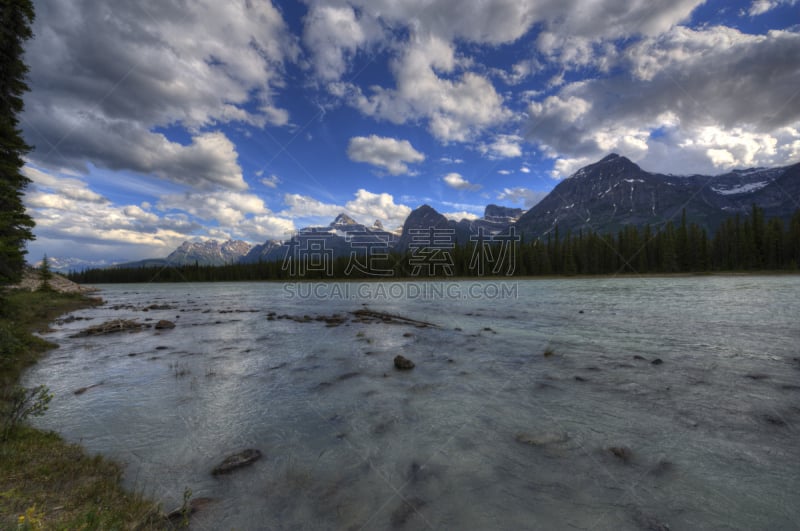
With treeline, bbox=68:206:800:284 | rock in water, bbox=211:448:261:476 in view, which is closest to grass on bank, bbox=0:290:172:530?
rock in water, bbox=211:448:261:476

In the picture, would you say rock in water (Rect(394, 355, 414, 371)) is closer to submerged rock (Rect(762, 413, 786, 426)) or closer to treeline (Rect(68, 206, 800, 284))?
submerged rock (Rect(762, 413, 786, 426))

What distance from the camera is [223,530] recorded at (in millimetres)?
4680

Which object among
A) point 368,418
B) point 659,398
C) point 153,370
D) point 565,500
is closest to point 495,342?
point 659,398

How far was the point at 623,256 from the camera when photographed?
105312 millimetres

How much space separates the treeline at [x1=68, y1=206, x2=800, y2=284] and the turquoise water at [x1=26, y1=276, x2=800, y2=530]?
332ft

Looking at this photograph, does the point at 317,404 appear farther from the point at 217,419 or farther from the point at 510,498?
the point at 510,498

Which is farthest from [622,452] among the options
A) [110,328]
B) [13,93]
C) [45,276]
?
[45,276]

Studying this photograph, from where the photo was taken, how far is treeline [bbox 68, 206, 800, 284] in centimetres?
8481

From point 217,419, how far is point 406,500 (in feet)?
20.2

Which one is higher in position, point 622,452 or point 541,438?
point 622,452

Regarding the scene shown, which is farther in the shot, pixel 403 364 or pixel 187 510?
pixel 403 364

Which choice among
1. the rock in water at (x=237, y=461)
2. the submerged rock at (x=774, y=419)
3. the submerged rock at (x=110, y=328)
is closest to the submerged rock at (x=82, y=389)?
the rock in water at (x=237, y=461)

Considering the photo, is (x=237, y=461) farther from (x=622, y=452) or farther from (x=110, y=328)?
(x=110, y=328)

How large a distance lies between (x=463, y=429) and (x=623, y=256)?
122 meters
